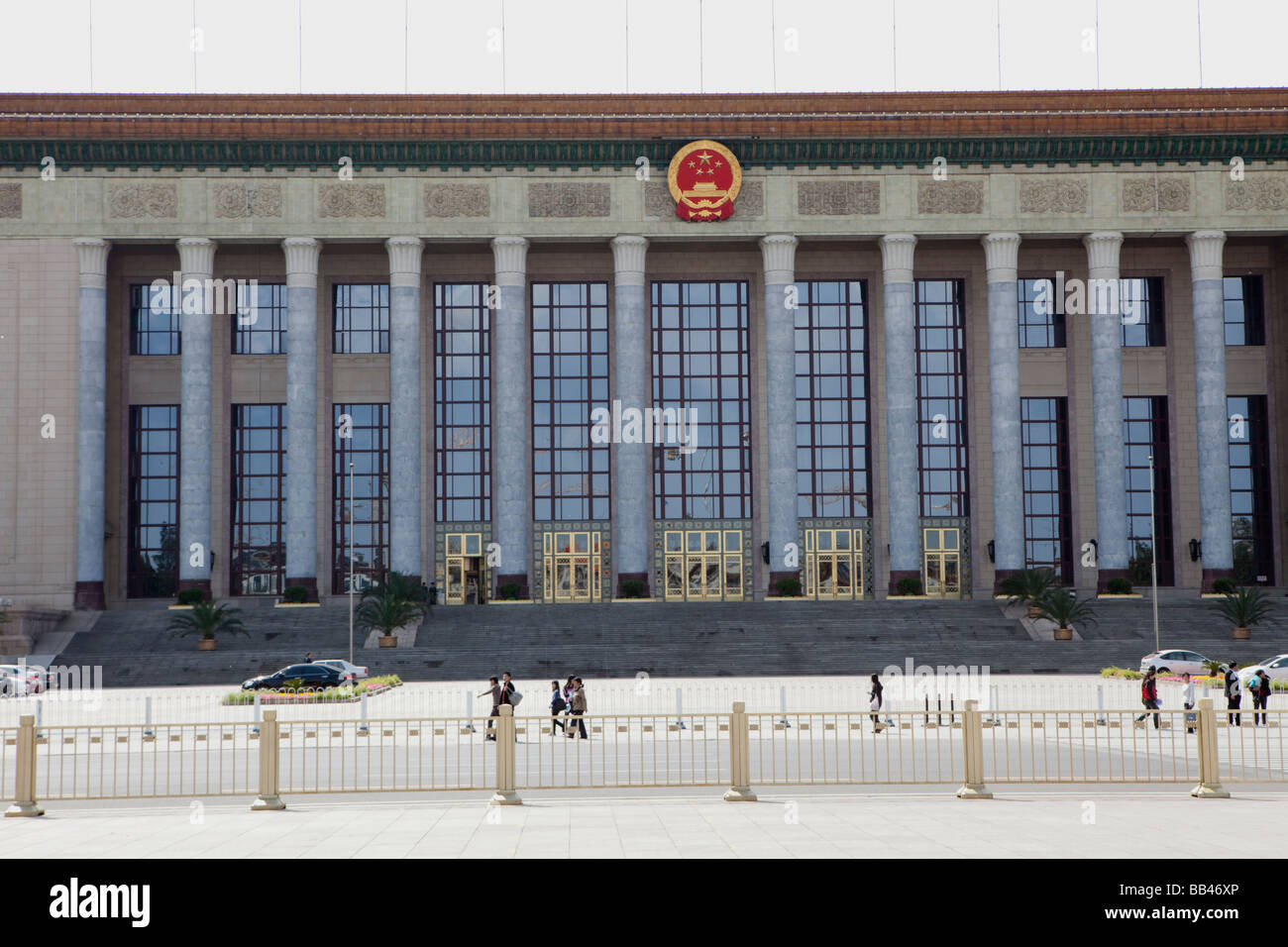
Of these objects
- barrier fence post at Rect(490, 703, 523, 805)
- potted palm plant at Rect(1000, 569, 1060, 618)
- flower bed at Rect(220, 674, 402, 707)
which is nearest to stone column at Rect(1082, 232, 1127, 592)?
potted palm plant at Rect(1000, 569, 1060, 618)

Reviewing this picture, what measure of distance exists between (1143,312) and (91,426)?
4350 centimetres

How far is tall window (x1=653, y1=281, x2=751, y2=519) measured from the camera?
5997 cm

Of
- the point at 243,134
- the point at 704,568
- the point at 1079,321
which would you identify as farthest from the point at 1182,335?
the point at 243,134

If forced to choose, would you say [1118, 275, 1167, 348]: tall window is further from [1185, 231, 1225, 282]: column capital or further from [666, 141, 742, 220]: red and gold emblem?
[666, 141, 742, 220]: red and gold emblem

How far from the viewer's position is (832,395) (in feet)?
198

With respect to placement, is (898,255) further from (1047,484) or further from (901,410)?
(1047,484)

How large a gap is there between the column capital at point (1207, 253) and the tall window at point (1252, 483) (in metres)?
6.09

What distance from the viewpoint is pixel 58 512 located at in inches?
2173

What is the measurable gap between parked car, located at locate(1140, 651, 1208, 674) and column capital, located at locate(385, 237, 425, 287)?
103 ft

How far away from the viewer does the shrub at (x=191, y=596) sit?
53.0 meters

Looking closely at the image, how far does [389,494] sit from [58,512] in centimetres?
1277

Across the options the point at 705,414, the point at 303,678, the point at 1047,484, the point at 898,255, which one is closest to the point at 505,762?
the point at 303,678

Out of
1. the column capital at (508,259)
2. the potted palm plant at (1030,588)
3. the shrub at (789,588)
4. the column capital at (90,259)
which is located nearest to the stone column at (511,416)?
the column capital at (508,259)

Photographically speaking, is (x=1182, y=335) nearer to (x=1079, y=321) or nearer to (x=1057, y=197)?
(x=1079, y=321)
